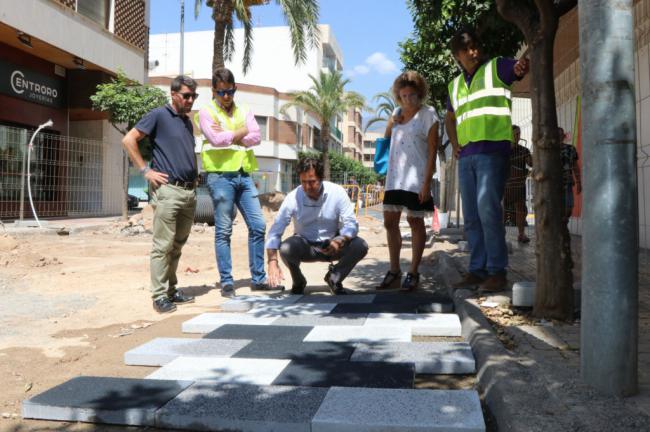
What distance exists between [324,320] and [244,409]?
1.69m

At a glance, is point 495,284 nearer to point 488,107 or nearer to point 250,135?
point 488,107

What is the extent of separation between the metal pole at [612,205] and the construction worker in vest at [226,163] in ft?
11.2

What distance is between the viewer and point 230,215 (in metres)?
5.01

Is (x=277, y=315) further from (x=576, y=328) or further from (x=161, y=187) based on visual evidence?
(x=576, y=328)

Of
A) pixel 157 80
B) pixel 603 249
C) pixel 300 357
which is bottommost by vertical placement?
pixel 300 357

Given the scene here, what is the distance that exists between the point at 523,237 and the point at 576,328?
508cm

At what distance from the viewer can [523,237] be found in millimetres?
7973

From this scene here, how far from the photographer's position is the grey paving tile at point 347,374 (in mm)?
2547

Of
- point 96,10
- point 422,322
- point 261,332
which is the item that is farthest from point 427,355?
point 96,10

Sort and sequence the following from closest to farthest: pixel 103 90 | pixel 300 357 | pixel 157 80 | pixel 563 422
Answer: pixel 563 422
pixel 300 357
pixel 103 90
pixel 157 80

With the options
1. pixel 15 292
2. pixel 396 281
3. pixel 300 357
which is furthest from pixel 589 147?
pixel 15 292

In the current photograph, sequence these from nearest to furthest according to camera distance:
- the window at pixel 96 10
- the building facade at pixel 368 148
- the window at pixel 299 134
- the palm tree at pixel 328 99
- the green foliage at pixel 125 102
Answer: the green foliage at pixel 125 102 → the window at pixel 96 10 → the palm tree at pixel 328 99 → the window at pixel 299 134 → the building facade at pixel 368 148

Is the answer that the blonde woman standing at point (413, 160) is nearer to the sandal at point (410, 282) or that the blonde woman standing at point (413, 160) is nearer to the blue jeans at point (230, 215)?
the sandal at point (410, 282)

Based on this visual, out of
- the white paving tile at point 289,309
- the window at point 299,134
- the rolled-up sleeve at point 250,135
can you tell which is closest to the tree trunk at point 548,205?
the white paving tile at point 289,309
